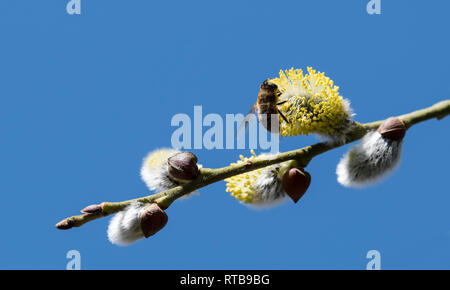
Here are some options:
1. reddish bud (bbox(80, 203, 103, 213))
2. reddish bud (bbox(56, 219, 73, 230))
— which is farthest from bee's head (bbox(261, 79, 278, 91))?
reddish bud (bbox(56, 219, 73, 230))

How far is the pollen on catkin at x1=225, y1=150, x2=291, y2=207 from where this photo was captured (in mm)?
1650

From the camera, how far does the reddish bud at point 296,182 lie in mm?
1562

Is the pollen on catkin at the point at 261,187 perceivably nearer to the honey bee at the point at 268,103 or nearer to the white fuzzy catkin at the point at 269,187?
the white fuzzy catkin at the point at 269,187

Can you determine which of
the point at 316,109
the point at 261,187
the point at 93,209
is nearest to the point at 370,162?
the point at 316,109

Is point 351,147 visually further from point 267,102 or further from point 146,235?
point 146,235

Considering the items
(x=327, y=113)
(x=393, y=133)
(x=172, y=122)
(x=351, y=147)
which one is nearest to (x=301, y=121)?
(x=327, y=113)

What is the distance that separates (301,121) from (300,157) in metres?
0.13

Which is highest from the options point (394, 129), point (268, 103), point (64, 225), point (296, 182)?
point (268, 103)

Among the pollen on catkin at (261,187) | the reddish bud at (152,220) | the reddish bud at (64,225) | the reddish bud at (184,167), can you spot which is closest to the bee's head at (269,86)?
the pollen on catkin at (261,187)

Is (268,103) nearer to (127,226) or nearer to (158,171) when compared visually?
Result: (158,171)

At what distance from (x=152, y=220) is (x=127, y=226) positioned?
0.09 m

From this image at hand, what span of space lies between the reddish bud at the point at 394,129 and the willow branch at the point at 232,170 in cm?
3

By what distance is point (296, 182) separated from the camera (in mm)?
1563

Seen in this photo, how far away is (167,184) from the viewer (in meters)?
1.63
